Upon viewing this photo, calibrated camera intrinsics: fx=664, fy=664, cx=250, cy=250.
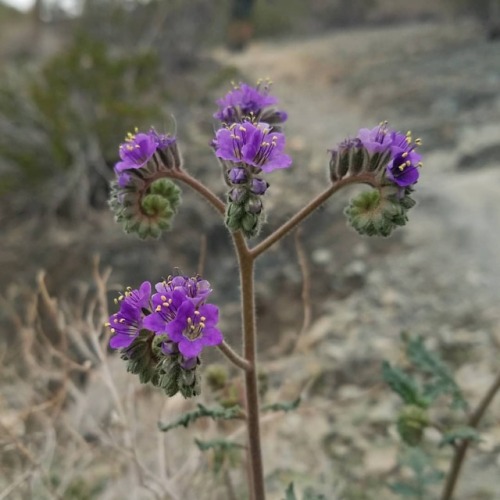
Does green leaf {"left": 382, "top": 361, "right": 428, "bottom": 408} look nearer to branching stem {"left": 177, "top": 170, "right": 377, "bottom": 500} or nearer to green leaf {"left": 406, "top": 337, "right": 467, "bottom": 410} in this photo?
green leaf {"left": 406, "top": 337, "right": 467, "bottom": 410}

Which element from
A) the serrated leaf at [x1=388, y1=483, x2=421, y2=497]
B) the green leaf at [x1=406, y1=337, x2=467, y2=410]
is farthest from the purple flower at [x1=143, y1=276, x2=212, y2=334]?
the serrated leaf at [x1=388, y1=483, x2=421, y2=497]

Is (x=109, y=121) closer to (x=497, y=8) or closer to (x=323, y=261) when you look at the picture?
(x=323, y=261)

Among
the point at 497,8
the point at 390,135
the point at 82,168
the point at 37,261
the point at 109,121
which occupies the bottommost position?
the point at 390,135

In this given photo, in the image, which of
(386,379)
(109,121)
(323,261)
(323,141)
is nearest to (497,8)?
(323,141)

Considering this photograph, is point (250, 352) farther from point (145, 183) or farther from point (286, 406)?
point (145, 183)

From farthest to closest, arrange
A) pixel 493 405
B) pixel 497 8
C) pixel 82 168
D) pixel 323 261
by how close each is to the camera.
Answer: pixel 497 8, pixel 82 168, pixel 323 261, pixel 493 405

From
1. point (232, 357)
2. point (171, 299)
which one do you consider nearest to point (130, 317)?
point (171, 299)

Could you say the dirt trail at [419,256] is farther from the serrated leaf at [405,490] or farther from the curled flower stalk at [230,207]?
the curled flower stalk at [230,207]
